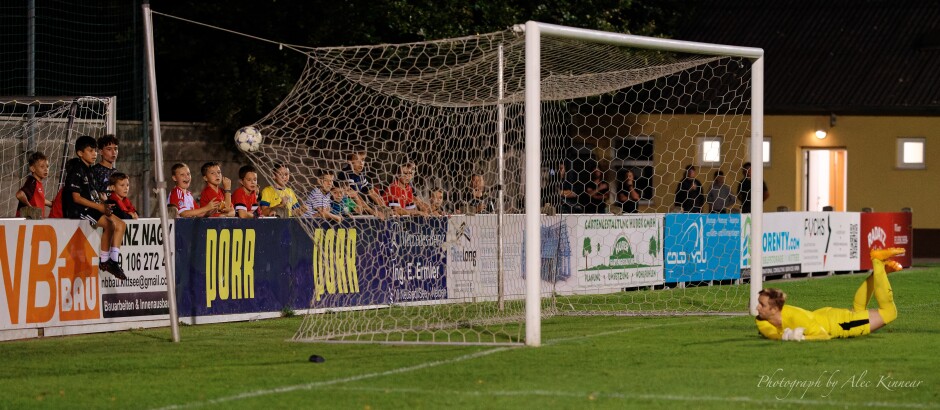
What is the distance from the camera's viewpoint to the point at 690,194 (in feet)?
74.6

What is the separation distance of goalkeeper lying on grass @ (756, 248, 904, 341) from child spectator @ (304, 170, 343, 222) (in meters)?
5.31

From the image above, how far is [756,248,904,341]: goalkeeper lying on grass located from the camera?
12133 millimetres

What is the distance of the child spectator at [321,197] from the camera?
1510cm

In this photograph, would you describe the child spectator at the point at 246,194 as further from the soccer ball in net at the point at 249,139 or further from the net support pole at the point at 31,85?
the net support pole at the point at 31,85

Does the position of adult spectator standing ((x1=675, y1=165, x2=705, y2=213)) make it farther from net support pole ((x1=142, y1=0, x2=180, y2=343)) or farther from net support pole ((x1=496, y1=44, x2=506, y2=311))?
net support pole ((x1=142, y1=0, x2=180, y2=343))

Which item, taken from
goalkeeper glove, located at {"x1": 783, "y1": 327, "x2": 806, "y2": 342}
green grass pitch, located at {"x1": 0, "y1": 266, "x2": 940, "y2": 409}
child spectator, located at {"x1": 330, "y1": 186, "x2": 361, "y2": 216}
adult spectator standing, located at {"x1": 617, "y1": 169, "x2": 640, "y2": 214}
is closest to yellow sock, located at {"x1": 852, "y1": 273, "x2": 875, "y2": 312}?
green grass pitch, located at {"x1": 0, "y1": 266, "x2": 940, "y2": 409}

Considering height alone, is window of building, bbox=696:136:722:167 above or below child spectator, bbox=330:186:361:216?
above

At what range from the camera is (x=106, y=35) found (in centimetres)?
2831

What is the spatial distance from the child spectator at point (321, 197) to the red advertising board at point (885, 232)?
15349mm

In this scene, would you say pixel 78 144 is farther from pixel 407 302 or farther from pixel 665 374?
pixel 665 374

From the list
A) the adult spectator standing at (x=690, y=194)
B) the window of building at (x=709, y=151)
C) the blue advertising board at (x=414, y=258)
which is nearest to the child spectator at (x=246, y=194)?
the blue advertising board at (x=414, y=258)

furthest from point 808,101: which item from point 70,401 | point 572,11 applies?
point 70,401

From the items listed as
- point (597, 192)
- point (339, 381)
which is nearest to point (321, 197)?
point (339, 381)

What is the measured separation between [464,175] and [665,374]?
6.59 m
